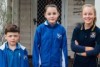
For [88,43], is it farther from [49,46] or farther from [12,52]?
[12,52]

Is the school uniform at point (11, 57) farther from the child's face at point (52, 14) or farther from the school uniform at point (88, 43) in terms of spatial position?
the school uniform at point (88, 43)

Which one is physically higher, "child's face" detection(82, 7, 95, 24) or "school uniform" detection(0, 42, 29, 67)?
"child's face" detection(82, 7, 95, 24)

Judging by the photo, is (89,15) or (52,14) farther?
(52,14)

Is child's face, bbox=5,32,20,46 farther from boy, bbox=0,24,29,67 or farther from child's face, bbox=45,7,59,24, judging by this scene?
child's face, bbox=45,7,59,24

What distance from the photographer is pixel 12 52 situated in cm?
552

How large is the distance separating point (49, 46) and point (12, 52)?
1.91ft

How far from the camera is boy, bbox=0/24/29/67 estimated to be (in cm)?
548

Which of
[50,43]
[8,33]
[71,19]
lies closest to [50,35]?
[50,43]

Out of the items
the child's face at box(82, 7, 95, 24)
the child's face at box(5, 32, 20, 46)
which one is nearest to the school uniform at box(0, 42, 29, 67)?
the child's face at box(5, 32, 20, 46)

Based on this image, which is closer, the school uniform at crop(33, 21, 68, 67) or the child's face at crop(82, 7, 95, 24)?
the child's face at crop(82, 7, 95, 24)

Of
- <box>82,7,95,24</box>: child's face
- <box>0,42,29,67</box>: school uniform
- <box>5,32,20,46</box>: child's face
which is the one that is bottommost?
<box>0,42,29,67</box>: school uniform

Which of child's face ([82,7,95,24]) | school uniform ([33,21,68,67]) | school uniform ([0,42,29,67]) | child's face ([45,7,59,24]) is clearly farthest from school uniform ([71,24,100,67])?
school uniform ([0,42,29,67])

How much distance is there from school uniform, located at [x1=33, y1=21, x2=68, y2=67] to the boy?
0.21 metres

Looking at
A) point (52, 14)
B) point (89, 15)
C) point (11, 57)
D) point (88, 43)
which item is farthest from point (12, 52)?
point (89, 15)
